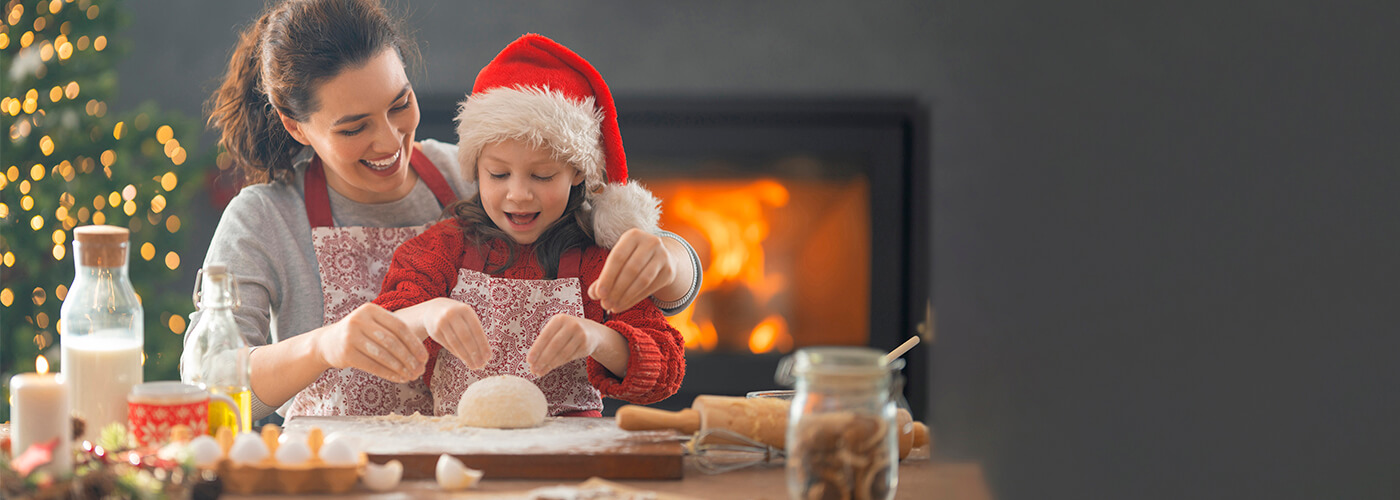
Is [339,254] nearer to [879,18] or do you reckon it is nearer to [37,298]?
[37,298]

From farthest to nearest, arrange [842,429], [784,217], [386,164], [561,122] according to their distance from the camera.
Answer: [784,217] < [386,164] < [561,122] < [842,429]

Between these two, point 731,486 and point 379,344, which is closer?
point 731,486

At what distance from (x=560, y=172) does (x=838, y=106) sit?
1647mm

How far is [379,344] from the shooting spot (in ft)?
3.48

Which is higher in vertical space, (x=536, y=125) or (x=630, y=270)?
(x=536, y=125)

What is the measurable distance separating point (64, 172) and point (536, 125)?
66.4 inches

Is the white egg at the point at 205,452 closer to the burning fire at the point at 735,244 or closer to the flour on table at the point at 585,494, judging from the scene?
the flour on table at the point at 585,494

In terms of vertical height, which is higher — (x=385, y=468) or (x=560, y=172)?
(x=560, y=172)

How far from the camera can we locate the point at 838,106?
111 inches

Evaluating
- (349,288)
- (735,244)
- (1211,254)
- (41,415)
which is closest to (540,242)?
(349,288)

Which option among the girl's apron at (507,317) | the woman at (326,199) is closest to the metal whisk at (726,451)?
the woman at (326,199)

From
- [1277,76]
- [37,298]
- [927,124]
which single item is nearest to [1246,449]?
[1277,76]

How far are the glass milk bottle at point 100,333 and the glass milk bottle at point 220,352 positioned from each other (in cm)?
6

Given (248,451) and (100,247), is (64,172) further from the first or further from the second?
(248,451)
